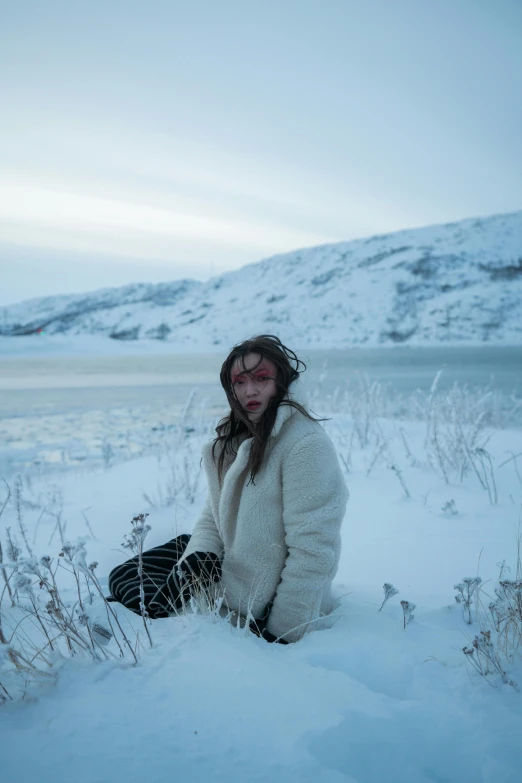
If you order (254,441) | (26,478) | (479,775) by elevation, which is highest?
(254,441)

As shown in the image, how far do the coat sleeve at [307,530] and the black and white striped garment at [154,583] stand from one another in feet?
1.28

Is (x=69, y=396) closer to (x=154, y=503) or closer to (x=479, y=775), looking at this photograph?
(x=154, y=503)

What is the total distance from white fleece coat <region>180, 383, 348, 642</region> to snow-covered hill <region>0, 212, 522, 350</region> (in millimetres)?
54588

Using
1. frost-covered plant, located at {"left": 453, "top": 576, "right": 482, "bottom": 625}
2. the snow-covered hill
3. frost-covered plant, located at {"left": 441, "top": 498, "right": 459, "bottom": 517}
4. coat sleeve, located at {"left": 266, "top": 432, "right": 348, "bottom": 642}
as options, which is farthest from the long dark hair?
the snow-covered hill

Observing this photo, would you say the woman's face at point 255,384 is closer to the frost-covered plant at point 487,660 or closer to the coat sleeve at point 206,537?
the coat sleeve at point 206,537

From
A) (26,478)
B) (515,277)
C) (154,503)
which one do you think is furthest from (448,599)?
(515,277)

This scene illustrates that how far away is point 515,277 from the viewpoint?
70.4m

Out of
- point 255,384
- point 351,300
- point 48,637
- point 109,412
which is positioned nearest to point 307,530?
point 255,384

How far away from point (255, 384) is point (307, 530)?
57cm

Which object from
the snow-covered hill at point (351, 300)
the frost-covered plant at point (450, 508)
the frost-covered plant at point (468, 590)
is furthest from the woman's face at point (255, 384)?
the snow-covered hill at point (351, 300)

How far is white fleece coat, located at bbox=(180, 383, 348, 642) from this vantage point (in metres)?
1.64

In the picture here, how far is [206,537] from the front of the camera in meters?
2.03

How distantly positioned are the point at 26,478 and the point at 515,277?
78980 mm

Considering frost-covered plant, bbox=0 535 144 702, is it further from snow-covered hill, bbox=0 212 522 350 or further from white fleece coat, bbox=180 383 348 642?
snow-covered hill, bbox=0 212 522 350
